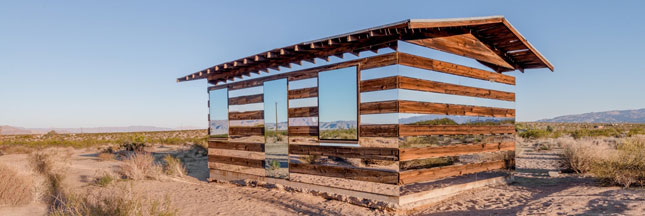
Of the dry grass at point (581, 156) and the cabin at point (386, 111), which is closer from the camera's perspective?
the cabin at point (386, 111)

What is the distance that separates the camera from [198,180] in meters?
10.6

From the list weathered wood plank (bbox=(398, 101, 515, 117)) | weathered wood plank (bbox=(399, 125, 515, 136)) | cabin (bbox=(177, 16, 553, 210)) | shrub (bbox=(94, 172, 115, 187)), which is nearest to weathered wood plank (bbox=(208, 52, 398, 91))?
cabin (bbox=(177, 16, 553, 210))

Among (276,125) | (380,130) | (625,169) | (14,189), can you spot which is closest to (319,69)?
(380,130)

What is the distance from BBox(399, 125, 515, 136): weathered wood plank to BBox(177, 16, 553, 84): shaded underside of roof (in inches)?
48.8

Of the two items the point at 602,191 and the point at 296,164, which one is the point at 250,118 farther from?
the point at 602,191

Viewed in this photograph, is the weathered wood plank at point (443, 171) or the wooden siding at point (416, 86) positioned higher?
the wooden siding at point (416, 86)

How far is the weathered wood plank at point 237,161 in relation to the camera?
8612 millimetres

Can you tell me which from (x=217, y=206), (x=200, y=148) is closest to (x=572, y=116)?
(x=200, y=148)

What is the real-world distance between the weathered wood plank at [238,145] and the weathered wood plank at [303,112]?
1.30 metres

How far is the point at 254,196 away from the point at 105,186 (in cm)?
358

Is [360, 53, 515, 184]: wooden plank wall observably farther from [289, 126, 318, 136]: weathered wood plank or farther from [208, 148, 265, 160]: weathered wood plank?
[208, 148, 265, 160]: weathered wood plank

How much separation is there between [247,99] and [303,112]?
206 centimetres

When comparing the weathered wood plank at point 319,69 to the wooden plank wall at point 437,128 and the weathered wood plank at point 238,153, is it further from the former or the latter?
the weathered wood plank at point 238,153

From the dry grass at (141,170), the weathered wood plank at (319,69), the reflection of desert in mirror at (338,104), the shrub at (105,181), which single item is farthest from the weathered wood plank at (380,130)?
the dry grass at (141,170)
